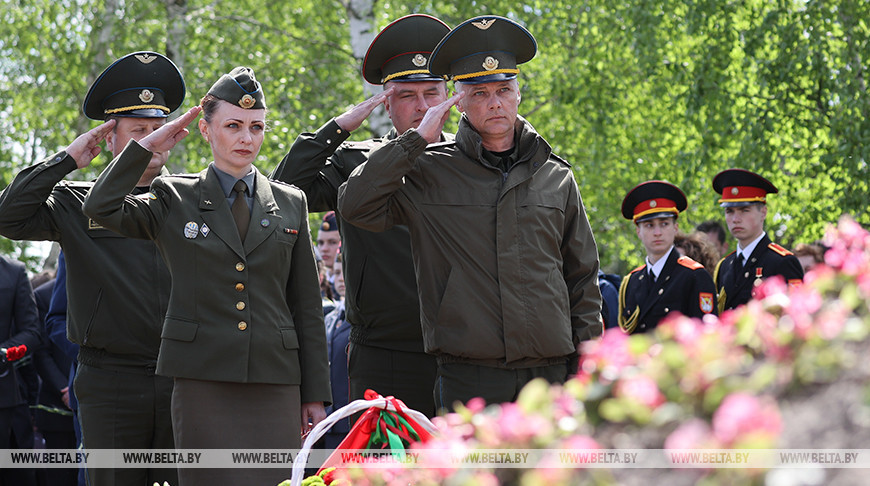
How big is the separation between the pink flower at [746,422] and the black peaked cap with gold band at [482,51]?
3152 millimetres

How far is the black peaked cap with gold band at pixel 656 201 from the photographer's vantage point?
8.06 meters

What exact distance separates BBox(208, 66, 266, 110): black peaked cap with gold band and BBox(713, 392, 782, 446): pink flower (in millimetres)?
3362

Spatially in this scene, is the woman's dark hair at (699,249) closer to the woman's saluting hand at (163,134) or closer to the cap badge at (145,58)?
the cap badge at (145,58)

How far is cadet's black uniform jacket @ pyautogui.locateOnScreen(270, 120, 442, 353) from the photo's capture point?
4941mm

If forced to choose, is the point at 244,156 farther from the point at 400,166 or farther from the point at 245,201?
the point at 400,166

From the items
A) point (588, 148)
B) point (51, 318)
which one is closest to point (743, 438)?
point (51, 318)

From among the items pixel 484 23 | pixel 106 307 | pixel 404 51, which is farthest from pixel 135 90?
pixel 484 23

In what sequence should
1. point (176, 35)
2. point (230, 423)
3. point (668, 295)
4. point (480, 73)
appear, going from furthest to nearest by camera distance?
point (176, 35) < point (668, 295) < point (480, 73) < point (230, 423)

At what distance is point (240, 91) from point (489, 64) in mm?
1022

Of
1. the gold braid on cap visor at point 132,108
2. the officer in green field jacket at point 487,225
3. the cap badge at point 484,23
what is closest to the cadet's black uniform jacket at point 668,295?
the officer in green field jacket at point 487,225

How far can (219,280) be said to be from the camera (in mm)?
4180

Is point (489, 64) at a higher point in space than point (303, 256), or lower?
higher

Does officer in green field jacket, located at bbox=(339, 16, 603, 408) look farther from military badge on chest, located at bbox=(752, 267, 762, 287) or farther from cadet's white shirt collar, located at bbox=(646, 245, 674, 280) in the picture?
military badge on chest, located at bbox=(752, 267, 762, 287)

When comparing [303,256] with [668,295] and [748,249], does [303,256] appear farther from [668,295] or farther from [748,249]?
[748,249]
